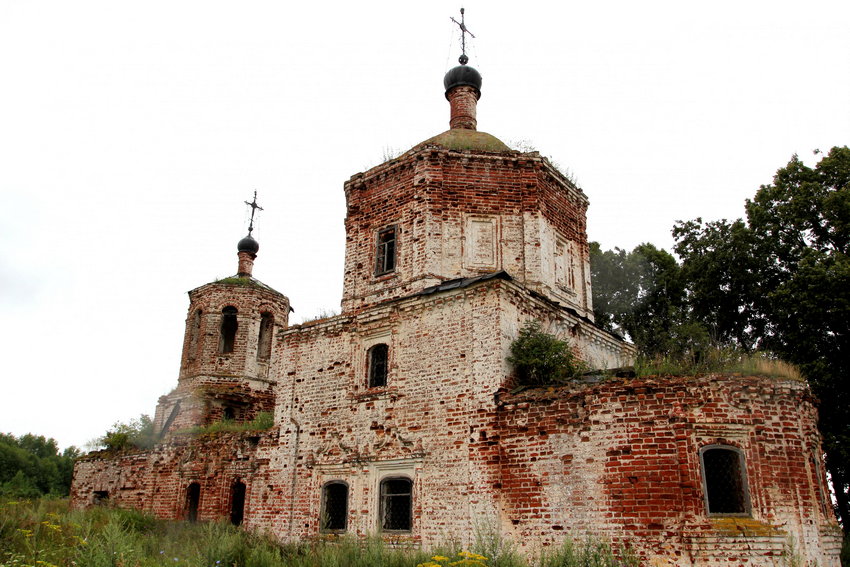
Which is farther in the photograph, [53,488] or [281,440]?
[53,488]

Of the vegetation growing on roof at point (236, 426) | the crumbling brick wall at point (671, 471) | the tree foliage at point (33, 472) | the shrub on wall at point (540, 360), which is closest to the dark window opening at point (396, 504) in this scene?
the crumbling brick wall at point (671, 471)

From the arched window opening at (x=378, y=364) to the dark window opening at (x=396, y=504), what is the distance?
1886 millimetres

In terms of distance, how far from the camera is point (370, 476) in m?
11.7

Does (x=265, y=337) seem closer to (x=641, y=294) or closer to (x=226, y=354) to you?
(x=226, y=354)

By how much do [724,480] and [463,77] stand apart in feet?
34.4

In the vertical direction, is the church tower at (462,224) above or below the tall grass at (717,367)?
above

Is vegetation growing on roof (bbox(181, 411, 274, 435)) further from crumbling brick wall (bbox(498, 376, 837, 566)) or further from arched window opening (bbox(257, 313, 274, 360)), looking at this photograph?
crumbling brick wall (bbox(498, 376, 837, 566))

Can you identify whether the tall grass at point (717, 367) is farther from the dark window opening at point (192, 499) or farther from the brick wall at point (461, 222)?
the dark window opening at point (192, 499)

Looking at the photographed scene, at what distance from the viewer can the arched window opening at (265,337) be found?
64.9 ft

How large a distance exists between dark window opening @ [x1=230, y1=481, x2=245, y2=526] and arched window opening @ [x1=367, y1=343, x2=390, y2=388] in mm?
4386

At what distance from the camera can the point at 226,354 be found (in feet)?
63.1

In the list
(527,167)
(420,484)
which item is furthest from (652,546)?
(527,167)

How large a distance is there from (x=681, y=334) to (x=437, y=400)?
34.3 feet

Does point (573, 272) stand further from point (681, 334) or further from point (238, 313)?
point (238, 313)
